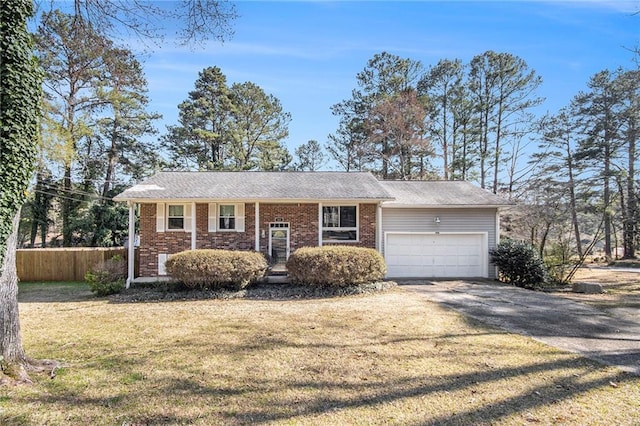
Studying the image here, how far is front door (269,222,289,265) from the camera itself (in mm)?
12961

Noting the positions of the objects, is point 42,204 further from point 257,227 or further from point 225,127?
point 257,227

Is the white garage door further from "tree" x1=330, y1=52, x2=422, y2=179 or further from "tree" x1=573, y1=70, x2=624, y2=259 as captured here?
"tree" x1=330, y1=52, x2=422, y2=179

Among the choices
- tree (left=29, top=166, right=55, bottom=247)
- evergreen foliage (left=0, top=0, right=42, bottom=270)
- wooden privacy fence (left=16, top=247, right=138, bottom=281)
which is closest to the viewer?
evergreen foliage (left=0, top=0, right=42, bottom=270)

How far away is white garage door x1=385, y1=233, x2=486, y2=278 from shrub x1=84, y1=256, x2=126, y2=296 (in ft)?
31.7

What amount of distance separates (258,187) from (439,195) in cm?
764

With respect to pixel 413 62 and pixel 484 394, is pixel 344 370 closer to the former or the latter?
pixel 484 394

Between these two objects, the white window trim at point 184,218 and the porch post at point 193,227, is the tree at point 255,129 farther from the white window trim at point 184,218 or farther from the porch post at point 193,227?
the porch post at point 193,227

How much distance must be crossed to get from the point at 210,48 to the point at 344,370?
619cm

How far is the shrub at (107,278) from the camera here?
10789mm

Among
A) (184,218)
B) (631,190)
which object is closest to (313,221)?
(184,218)

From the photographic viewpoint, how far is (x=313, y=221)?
12977 millimetres

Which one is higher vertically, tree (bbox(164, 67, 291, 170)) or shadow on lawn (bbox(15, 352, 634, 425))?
tree (bbox(164, 67, 291, 170))

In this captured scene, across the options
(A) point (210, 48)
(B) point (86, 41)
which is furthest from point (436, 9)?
(B) point (86, 41)

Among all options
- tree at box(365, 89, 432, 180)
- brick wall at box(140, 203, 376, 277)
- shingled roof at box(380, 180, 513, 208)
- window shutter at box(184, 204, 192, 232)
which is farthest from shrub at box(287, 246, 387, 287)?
tree at box(365, 89, 432, 180)
